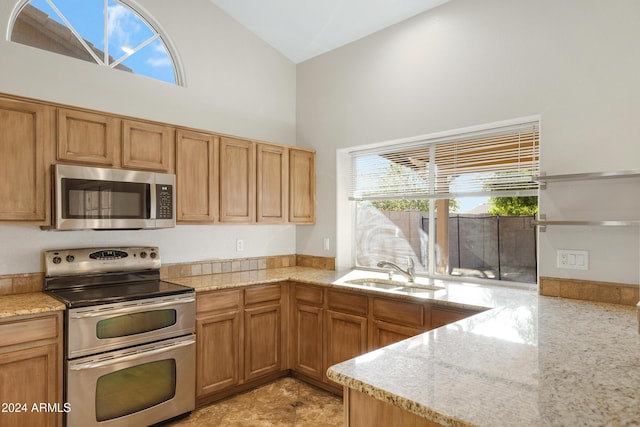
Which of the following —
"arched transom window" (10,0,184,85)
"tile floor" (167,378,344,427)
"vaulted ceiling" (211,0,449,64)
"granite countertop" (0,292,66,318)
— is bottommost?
"tile floor" (167,378,344,427)

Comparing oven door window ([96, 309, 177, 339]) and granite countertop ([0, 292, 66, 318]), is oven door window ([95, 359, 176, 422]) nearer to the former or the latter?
oven door window ([96, 309, 177, 339])

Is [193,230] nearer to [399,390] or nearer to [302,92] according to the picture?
[302,92]

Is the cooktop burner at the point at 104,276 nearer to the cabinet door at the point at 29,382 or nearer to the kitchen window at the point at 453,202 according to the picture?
the cabinet door at the point at 29,382

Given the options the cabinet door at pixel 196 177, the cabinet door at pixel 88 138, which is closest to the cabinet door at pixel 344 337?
the cabinet door at pixel 196 177

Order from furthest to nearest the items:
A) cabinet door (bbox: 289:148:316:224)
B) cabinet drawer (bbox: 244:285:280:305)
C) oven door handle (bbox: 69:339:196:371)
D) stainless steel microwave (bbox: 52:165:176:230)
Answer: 1. cabinet door (bbox: 289:148:316:224)
2. cabinet drawer (bbox: 244:285:280:305)
3. stainless steel microwave (bbox: 52:165:176:230)
4. oven door handle (bbox: 69:339:196:371)

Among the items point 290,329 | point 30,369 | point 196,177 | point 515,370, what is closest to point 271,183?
point 196,177

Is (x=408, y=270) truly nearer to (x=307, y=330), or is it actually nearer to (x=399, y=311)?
(x=399, y=311)

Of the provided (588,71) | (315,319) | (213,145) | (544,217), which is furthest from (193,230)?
(588,71)

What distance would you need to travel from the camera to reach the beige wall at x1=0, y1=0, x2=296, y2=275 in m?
2.63

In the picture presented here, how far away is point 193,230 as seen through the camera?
3.43 m

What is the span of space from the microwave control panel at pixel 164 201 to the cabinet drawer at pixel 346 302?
1.36 meters

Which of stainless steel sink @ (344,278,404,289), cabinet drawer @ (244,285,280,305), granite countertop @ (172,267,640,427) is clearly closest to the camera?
granite countertop @ (172,267,640,427)

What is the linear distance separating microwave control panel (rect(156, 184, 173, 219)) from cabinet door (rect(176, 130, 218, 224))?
104 millimetres

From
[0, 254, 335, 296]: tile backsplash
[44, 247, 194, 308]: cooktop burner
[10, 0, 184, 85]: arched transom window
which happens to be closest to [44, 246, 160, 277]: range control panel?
[44, 247, 194, 308]: cooktop burner
